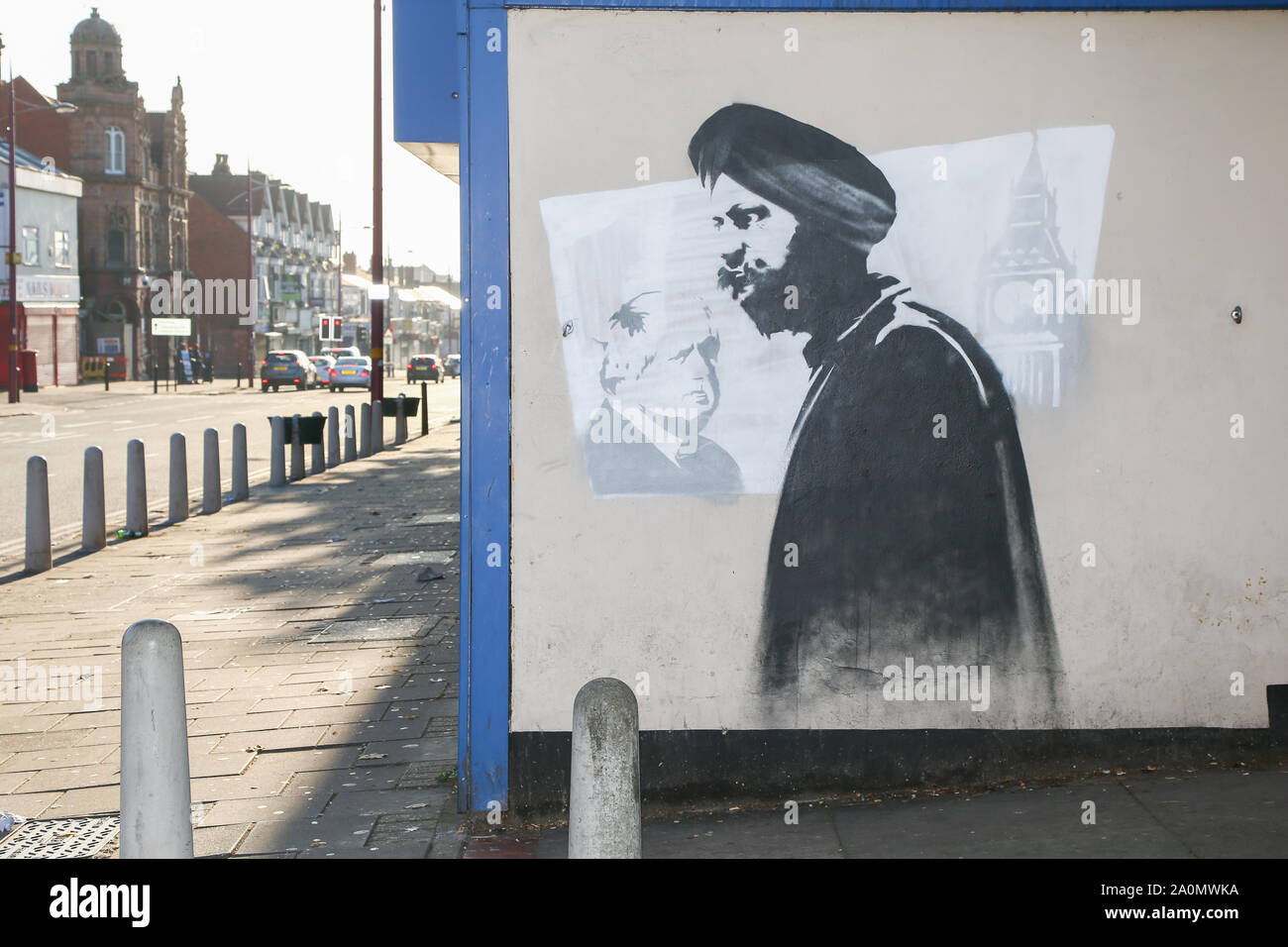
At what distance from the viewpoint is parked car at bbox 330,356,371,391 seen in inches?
2136

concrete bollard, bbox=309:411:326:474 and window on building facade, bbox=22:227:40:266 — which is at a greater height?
window on building facade, bbox=22:227:40:266

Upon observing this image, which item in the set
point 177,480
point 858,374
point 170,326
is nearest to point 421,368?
point 170,326

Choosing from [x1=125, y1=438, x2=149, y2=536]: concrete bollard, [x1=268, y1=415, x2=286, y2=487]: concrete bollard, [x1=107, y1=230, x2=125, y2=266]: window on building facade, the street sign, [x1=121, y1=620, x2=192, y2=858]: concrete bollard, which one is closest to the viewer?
[x1=121, y1=620, x2=192, y2=858]: concrete bollard

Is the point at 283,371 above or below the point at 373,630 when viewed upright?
above

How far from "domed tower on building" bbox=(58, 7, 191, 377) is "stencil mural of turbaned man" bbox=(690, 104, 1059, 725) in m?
63.4

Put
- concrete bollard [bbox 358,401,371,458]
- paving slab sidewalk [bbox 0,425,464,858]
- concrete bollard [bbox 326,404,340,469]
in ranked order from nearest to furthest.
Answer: paving slab sidewalk [bbox 0,425,464,858] → concrete bollard [bbox 326,404,340,469] → concrete bollard [bbox 358,401,371,458]

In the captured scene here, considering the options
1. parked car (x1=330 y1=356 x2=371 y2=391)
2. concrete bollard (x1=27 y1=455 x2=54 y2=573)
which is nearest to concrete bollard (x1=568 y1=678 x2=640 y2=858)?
concrete bollard (x1=27 y1=455 x2=54 y2=573)

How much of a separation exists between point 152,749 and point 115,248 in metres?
67.9

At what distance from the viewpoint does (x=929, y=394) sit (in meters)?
5.08

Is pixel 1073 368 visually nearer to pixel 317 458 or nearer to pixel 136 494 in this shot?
pixel 136 494

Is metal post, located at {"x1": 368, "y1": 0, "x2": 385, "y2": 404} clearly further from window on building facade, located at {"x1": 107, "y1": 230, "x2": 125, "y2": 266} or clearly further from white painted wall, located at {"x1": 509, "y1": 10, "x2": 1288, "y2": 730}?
window on building facade, located at {"x1": 107, "y1": 230, "x2": 125, "y2": 266}

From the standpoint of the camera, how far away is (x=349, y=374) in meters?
54.4
